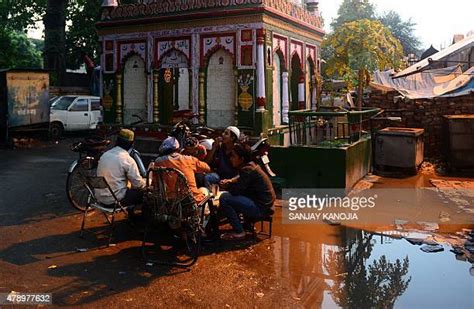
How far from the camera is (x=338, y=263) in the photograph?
604 cm

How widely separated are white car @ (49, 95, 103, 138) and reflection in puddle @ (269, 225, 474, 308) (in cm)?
1481

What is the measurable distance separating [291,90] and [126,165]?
7438 millimetres

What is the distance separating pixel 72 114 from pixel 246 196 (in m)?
15.1

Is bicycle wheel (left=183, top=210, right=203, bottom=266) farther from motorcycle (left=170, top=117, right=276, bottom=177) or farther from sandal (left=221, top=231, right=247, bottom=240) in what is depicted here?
motorcycle (left=170, top=117, right=276, bottom=177)

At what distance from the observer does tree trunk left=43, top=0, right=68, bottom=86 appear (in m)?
24.5

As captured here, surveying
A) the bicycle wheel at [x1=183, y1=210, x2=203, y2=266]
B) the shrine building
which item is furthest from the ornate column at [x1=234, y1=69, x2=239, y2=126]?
the bicycle wheel at [x1=183, y1=210, x2=203, y2=266]

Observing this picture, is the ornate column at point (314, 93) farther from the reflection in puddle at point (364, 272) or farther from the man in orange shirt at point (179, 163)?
the man in orange shirt at point (179, 163)

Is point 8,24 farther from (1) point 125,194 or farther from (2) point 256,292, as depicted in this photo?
(2) point 256,292

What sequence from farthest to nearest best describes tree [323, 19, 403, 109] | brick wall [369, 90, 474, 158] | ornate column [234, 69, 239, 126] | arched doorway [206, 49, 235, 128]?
brick wall [369, 90, 474, 158] < tree [323, 19, 403, 109] < arched doorway [206, 49, 235, 128] < ornate column [234, 69, 239, 126]

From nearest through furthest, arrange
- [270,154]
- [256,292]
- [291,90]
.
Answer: [256,292] < [270,154] < [291,90]

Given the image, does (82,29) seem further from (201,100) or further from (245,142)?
(245,142)

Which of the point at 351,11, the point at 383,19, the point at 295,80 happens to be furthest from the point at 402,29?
the point at 295,80

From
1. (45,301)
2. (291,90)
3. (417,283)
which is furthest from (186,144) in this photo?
(291,90)

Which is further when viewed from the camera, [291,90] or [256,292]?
[291,90]
